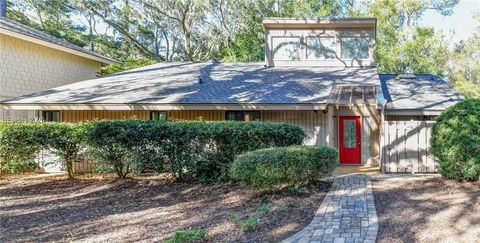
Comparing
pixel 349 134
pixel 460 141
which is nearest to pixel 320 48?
pixel 349 134

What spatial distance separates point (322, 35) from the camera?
1650 centimetres

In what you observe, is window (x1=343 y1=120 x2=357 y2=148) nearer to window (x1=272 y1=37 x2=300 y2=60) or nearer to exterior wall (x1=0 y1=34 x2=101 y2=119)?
window (x1=272 y1=37 x2=300 y2=60)

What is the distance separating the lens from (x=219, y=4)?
23703mm

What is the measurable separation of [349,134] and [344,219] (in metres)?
8.92

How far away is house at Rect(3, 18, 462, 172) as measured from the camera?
12391 millimetres

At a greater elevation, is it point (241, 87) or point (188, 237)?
point (241, 87)

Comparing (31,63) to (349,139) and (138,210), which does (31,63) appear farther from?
(349,139)

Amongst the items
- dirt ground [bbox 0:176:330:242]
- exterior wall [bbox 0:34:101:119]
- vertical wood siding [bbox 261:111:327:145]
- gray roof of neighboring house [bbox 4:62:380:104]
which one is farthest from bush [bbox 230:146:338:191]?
exterior wall [bbox 0:34:101:119]

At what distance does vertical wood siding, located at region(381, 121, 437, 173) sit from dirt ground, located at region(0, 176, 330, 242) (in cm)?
347

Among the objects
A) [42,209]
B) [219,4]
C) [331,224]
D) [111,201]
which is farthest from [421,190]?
[219,4]

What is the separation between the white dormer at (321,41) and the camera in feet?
53.5

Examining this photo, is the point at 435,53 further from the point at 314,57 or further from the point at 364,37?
the point at 314,57

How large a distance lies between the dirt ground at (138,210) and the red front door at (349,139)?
596 cm

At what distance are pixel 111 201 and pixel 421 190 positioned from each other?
22.7 feet
